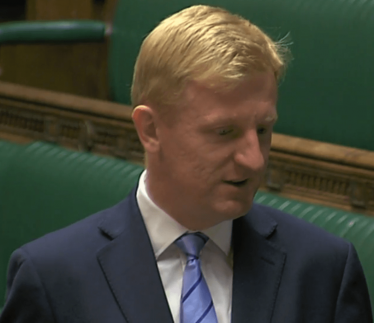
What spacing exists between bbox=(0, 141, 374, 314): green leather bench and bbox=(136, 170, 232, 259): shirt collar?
22.5 inches

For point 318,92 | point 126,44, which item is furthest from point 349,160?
point 126,44

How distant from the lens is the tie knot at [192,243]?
2.91 ft

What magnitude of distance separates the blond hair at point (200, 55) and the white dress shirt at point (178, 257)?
135 millimetres

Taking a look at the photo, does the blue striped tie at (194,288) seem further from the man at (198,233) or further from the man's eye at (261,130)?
the man's eye at (261,130)

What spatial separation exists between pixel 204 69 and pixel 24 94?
1198 millimetres

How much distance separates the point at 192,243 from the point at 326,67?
1.11 metres

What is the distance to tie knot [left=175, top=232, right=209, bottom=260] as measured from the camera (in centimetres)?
89

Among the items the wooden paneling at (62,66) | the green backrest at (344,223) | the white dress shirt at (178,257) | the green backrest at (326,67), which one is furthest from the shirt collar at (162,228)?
the wooden paneling at (62,66)

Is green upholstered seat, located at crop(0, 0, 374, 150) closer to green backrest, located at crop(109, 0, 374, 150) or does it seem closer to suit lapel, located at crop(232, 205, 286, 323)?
green backrest, located at crop(109, 0, 374, 150)

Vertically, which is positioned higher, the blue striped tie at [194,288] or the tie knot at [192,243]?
the tie knot at [192,243]

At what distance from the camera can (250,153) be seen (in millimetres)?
805

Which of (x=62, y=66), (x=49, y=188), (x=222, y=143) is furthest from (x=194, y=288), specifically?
(x=62, y=66)

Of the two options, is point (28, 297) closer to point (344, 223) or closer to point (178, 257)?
point (178, 257)

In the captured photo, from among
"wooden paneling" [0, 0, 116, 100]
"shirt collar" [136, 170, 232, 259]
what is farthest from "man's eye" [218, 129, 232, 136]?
"wooden paneling" [0, 0, 116, 100]
